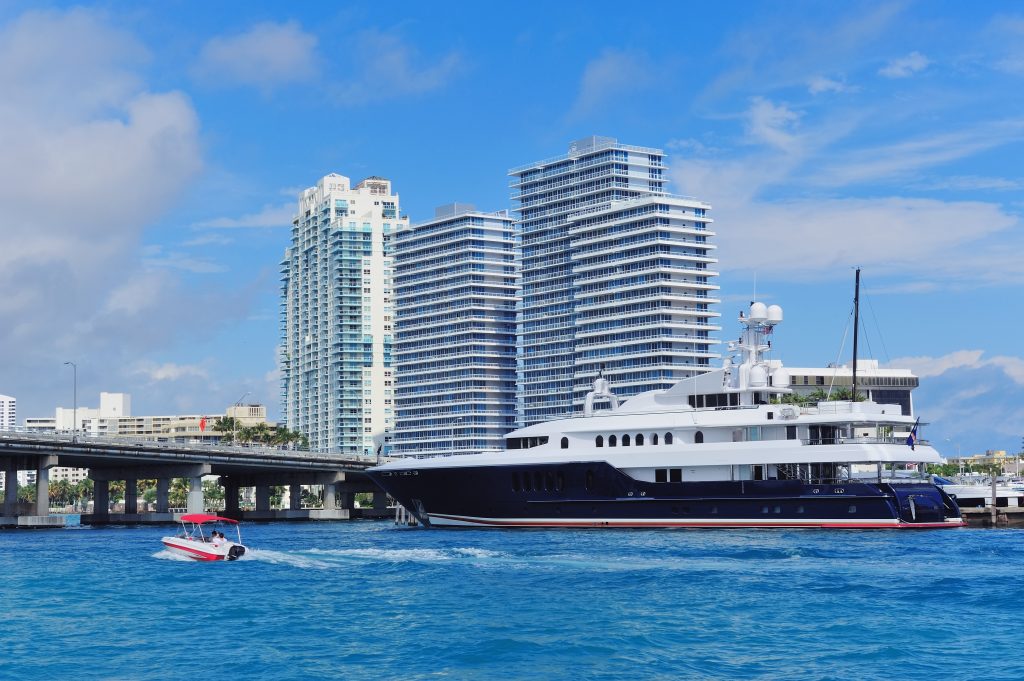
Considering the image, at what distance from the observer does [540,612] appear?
3959 centimetres

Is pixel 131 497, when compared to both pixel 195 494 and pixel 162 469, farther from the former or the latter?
pixel 195 494

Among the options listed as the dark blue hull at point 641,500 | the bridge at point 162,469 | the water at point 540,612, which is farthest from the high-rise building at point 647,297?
the water at point 540,612

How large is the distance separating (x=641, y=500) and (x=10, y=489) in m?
67.4

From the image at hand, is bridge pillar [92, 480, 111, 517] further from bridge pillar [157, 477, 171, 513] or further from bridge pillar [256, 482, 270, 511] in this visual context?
bridge pillar [256, 482, 270, 511]

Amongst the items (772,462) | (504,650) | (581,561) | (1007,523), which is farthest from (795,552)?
(1007,523)

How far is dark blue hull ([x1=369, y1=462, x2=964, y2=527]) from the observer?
2648 inches

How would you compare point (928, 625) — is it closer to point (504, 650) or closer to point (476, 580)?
point (504, 650)

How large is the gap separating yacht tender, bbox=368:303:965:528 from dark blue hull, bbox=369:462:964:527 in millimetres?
74

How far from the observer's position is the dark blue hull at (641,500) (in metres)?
67.2

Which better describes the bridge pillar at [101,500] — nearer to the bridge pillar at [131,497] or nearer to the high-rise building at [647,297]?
the bridge pillar at [131,497]

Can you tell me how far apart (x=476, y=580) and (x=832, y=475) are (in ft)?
92.0

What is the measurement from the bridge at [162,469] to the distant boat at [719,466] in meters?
44.4

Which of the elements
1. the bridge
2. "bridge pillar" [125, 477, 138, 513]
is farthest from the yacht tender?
"bridge pillar" [125, 477, 138, 513]

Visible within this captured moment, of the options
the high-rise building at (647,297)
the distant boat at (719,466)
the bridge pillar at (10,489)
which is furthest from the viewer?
the high-rise building at (647,297)
